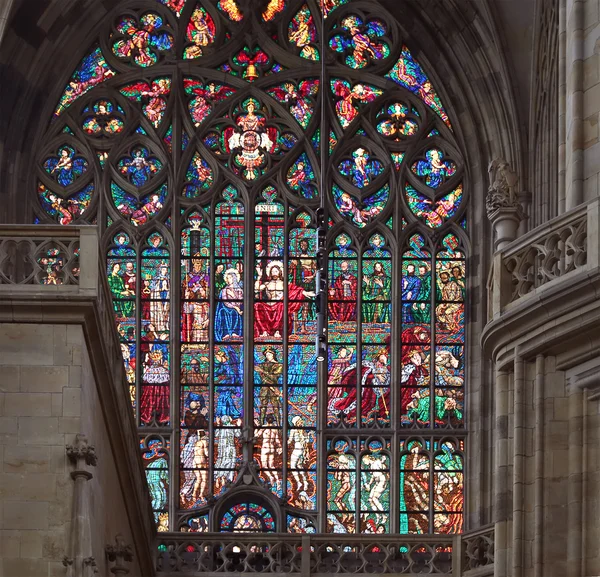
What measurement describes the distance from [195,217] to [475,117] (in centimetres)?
353

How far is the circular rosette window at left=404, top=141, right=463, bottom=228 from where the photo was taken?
27.5 meters

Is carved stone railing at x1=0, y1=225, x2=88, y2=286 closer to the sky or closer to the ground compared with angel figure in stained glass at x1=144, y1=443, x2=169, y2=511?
closer to the sky

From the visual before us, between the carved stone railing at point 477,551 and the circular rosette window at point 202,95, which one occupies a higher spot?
the circular rosette window at point 202,95

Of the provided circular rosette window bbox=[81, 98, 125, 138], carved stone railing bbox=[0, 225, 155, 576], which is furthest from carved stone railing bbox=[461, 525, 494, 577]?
circular rosette window bbox=[81, 98, 125, 138]

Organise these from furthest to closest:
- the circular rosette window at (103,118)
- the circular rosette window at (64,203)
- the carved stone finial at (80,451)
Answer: the circular rosette window at (103,118) → the circular rosette window at (64,203) → the carved stone finial at (80,451)

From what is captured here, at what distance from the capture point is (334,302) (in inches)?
1065

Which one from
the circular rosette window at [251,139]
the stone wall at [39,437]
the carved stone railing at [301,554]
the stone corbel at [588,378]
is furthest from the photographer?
the circular rosette window at [251,139]

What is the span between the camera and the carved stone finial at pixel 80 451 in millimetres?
17641

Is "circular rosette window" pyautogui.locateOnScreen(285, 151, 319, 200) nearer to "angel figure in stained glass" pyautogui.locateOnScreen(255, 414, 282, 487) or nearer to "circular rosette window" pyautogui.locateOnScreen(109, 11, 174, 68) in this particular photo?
"circular rosette window" pyautogui.locateOnScreen(109, 11, 174, 68)

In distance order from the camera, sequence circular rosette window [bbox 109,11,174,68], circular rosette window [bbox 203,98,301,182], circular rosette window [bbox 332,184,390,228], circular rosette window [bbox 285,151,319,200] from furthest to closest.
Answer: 1. circular rosette window [bbox 109,11,174,68]
2. circular rosette window [bbox 203,98,301,182]
3. circular rosette window [bbox 285,151,319,200]
4. circular rosette window [bbox 332,184,390,228]

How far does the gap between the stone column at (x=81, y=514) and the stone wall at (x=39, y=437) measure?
0.16ft

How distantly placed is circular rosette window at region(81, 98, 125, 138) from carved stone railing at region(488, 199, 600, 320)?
11.6 m

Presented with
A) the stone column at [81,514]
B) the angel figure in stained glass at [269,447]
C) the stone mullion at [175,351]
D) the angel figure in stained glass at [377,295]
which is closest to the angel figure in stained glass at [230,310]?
the stone mullion at [175,351]

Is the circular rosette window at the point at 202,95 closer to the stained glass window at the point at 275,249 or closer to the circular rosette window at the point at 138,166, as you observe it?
the stained glass window at the point at 275,249
